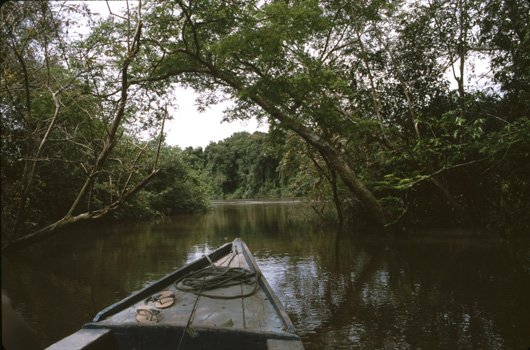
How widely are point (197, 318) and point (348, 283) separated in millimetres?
3501

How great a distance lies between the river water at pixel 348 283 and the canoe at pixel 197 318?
2.76ft

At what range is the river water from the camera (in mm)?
4150

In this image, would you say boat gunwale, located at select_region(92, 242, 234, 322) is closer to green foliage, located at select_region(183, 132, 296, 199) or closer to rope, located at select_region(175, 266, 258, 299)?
rope, located at select_region(175, 266, 258, 299)

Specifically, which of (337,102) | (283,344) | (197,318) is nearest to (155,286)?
(197,318)

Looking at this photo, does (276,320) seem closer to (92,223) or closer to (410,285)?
(410,285)

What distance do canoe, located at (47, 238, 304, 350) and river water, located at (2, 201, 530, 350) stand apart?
2.76 ft

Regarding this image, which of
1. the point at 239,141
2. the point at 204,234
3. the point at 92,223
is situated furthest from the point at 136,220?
the point at 239,141

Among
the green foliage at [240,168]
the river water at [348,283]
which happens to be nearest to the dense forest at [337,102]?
the river water at [348,283]

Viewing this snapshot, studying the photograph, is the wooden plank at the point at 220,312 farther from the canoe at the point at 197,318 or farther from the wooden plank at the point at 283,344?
the wooden plank at the point at 283,344

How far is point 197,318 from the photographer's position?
11.2ft

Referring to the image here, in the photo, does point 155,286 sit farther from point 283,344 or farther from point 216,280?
point 283,344

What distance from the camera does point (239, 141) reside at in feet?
183

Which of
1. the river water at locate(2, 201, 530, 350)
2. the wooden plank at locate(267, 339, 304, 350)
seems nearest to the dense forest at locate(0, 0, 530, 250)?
the river water at locate(2, 201, 530, 350)

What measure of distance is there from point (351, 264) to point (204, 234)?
642cm
